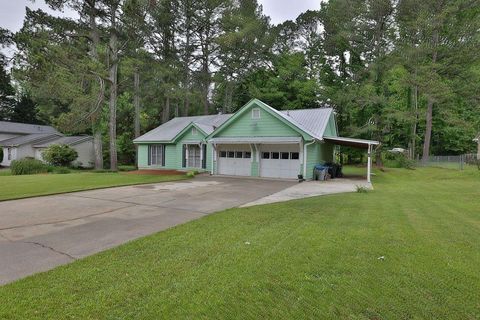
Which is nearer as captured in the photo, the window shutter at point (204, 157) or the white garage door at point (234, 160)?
the white garage door at point (234, 160)

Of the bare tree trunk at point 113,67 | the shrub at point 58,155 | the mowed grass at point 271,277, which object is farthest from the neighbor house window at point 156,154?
the mowed grass at point 271,277

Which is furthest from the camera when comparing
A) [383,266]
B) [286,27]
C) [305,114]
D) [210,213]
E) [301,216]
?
[286,27]

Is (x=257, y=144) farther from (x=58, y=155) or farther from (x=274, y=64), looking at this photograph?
(x=274, y=64)

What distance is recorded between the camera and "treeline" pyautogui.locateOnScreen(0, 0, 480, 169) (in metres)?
22.6

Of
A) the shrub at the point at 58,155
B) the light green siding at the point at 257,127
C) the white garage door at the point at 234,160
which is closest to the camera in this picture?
the light green siding at the point at 257,127

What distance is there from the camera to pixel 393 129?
3397 centimetres

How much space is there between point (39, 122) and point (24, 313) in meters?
55.4

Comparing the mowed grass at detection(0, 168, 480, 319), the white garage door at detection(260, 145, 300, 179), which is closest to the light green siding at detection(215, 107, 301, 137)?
the white garage door at detection(260, 145, 300, 179)

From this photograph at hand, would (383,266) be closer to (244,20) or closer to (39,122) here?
(244,20)

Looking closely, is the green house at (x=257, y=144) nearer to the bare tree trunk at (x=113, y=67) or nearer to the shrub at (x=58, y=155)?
the bare tree trunk at (x=113, y=67)

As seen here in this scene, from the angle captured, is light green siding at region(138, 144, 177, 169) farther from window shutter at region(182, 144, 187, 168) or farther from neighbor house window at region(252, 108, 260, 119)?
neighbor house window at region(252, 108, 260, 119)

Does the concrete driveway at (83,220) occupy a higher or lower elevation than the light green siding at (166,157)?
lower

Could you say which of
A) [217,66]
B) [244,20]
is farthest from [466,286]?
[217,66]

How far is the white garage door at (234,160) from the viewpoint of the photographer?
18859mm
